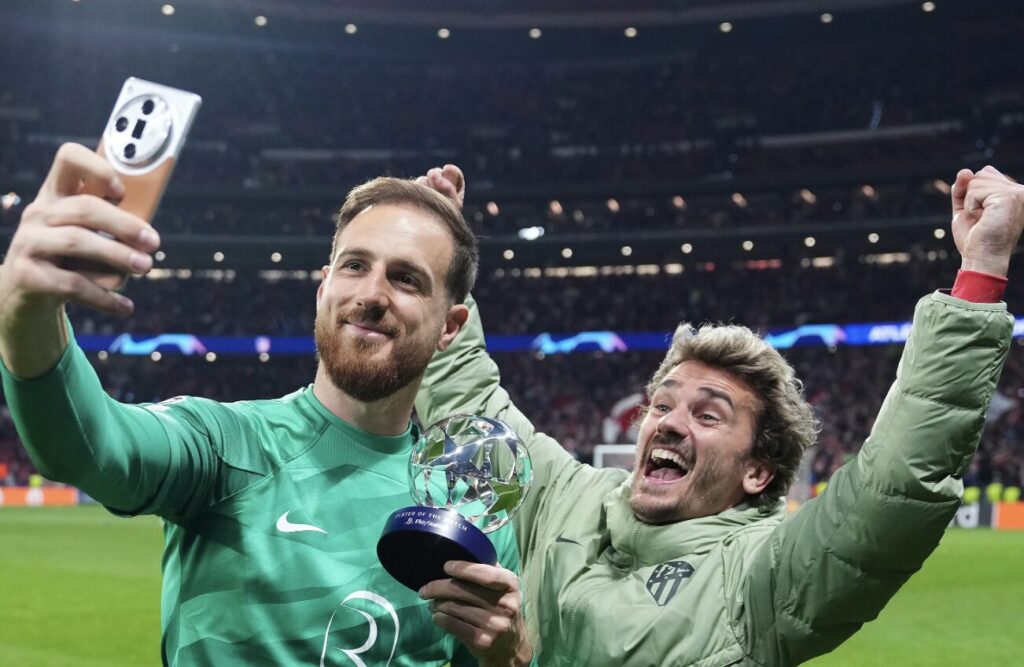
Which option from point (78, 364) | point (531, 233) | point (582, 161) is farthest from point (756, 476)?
point (582, 161)

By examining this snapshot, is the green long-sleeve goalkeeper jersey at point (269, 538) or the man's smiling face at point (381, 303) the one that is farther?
the man's smiling face at point (381, 303)

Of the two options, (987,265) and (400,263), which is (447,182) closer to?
(400,263)

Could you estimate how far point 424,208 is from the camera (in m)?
2.87

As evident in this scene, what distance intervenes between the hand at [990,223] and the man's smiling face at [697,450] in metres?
1.18

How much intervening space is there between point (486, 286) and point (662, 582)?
134 feet

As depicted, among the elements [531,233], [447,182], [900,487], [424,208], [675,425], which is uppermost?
[531,233]

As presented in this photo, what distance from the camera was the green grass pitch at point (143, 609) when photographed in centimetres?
871

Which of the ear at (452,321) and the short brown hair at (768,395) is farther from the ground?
the ear at (452,321)

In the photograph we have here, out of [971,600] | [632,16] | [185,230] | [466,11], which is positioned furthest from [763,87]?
[971,600]

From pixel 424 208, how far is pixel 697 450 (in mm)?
1399

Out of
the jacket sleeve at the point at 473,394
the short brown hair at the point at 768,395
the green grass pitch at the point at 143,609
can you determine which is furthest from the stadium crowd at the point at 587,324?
the short brown hair at the point at 768,395

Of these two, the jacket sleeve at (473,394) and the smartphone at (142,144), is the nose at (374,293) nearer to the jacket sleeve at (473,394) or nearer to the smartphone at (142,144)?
the smartphone at (142,144)

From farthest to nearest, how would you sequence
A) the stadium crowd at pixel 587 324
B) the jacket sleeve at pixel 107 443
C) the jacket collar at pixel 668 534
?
the stadium crowd at pixel 587 324 → the jacket collar at pixel 668 534 → the jacket sleeve at pixel 107 443

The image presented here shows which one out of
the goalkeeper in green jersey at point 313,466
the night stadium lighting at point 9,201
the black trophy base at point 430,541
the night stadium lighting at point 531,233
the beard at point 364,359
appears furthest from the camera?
the night stadium lighting at point 531,233
